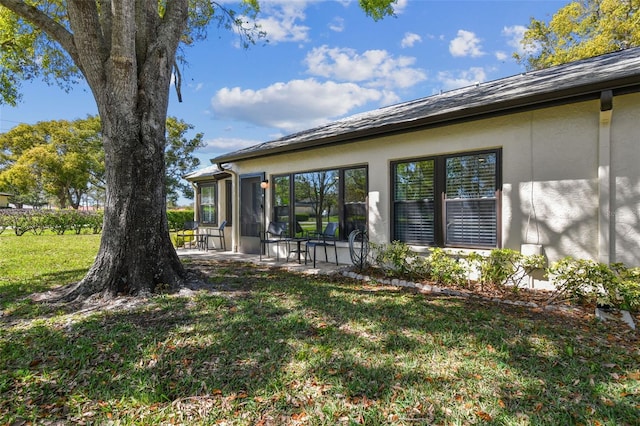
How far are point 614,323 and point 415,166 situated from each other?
3.72 m

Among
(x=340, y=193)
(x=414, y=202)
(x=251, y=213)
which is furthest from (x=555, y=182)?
(x=251, y=213)

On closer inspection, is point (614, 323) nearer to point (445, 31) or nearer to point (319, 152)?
point (319, 152)

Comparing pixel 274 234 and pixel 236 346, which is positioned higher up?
pixel 274 234

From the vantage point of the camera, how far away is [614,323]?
11.7ft

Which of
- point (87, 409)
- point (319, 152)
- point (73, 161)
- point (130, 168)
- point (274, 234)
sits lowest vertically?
point (87, 409)

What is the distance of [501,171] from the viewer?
5.27 metres

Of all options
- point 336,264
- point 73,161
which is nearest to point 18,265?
point 336,264

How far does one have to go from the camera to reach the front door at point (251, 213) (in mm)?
9211

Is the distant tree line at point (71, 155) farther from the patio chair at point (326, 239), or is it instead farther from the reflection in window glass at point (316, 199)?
the patio chair at point (326, 239)

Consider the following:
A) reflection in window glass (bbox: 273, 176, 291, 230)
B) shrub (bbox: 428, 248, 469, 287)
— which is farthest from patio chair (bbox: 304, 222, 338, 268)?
shrub (bbox: 428, 248, 469, 287)

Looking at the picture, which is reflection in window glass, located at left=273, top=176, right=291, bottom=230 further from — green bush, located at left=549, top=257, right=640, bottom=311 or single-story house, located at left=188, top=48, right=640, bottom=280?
green bush, located at left=549, top=257, right=640, bottom=311

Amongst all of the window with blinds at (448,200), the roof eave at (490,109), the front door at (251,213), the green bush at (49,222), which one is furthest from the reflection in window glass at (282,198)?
the green bush at (49,222)

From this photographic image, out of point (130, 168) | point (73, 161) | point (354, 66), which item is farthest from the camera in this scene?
point (73, 161)

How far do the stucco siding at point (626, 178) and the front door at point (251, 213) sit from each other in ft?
24.0
